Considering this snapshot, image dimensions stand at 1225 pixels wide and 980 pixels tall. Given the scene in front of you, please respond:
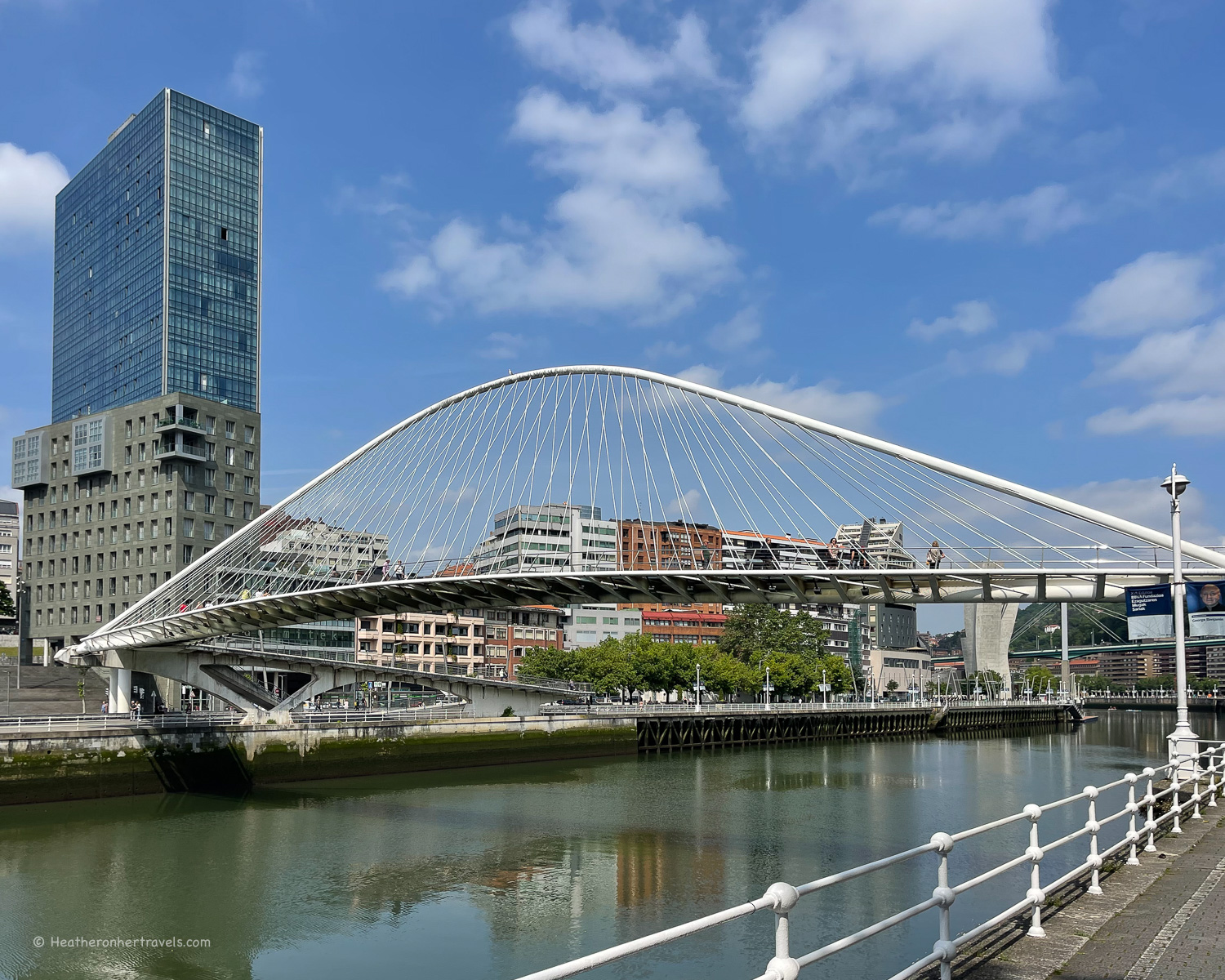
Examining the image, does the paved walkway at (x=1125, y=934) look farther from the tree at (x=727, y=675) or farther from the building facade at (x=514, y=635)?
the building facade at (x=514, y=635)

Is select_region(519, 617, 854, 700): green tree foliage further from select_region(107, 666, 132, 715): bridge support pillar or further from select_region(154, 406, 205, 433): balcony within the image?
select_region(107, 666, 132, 715): bridge support pillar

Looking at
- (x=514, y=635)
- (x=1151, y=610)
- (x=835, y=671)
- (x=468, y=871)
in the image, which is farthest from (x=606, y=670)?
(x=1151, y=610)

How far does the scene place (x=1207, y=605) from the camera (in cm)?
2114

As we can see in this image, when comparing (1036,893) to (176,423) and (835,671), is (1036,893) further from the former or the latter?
(835,671)

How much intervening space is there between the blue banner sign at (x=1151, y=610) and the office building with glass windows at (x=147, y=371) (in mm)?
69398

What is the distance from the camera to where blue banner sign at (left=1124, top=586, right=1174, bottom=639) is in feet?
67.6

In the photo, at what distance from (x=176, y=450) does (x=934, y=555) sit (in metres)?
68.1

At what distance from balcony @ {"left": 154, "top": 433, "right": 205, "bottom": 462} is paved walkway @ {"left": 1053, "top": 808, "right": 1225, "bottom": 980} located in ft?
256

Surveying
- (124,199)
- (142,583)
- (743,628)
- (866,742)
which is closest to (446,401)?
(142,583)

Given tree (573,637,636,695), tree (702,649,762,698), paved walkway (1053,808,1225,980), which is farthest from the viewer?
tree (702,649,762,698)

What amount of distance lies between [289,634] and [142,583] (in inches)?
517

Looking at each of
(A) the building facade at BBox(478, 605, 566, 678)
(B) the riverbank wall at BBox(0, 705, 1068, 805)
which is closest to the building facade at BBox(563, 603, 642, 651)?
(A) the building facade at BBox(478, 605, 566, 678)

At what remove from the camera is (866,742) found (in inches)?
3317

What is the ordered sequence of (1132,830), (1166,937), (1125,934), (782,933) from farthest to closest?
(1132,830) → (1125,934) → (1166,937) → (782,933)
